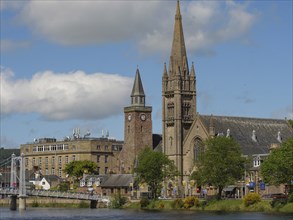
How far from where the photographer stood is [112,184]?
625 feet

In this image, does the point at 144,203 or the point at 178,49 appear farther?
the point at 178,49

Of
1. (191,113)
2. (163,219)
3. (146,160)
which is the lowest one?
(163,219)

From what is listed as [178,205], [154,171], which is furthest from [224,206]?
[154,171]

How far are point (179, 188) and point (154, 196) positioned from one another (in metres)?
19.8

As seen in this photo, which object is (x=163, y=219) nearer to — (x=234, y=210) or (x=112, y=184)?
(x=234, y=210)

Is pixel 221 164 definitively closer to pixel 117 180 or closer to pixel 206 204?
pixel 206 204

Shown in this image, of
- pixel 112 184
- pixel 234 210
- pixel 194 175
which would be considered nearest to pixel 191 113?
pixel 112 184

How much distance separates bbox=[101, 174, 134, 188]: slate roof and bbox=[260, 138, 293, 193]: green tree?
61668mm

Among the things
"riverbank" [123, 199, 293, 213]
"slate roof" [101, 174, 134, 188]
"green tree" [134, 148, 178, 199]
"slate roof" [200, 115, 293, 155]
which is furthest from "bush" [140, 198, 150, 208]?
"slate roof" [101, 174, 134, 188]

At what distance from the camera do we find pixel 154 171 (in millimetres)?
159875

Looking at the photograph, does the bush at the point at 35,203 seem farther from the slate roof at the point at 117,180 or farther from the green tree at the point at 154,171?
the green tree at the point at 154,171

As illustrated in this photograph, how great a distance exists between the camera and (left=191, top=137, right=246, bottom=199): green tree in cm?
13938

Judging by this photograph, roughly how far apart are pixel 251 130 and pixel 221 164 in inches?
1647

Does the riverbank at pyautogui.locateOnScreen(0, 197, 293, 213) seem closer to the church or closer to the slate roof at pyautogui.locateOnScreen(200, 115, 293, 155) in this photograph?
the church
